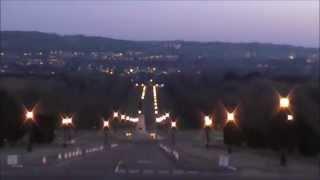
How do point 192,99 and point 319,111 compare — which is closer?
point 319,111

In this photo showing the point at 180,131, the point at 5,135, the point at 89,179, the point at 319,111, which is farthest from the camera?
the point at 180,131

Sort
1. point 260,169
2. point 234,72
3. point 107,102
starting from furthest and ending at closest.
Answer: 1. point 234,72
2. point 107,102
3. point 260,169

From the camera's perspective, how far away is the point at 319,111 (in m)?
63.8

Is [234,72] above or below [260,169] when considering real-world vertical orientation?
above

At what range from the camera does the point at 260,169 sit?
44531 mm

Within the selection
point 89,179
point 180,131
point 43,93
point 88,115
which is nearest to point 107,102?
point 88,115

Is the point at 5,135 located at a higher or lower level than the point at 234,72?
lower

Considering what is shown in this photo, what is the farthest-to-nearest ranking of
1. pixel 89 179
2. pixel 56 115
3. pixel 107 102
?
pixel 107 102
pixel 56 115
pixel 89 179

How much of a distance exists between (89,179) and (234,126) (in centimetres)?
4947

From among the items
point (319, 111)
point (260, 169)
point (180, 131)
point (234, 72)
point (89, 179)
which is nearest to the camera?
point (89, 179)

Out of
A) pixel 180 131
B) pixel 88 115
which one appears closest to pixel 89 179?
pixel 180 131

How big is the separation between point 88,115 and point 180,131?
14919mm

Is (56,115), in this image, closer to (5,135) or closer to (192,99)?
(5,135)

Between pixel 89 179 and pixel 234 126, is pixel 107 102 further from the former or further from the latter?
pixel 89 179
